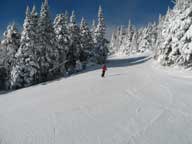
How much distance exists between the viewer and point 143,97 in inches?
530

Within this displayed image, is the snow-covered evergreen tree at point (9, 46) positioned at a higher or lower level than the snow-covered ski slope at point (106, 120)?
higher

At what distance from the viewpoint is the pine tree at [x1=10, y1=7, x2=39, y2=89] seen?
28.1 meters

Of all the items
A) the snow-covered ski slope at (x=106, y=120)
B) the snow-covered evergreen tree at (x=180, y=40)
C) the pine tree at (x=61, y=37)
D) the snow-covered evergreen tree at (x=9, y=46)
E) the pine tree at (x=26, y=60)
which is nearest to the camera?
the snow-covered ski slope at (x=106, y=120)

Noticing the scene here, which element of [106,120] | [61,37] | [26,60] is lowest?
[106,120]

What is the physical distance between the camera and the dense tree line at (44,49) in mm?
28578

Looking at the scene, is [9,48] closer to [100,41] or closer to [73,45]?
[73,45]

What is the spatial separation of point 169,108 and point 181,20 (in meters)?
17.2

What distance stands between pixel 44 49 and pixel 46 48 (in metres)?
0.36

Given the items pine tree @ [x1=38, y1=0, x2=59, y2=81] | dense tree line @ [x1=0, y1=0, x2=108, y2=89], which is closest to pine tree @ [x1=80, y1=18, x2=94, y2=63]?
dense tree line @ [x1=0, y1=0, x2=108, y2=89]

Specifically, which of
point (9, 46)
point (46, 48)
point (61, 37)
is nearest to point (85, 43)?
point (61, 37)

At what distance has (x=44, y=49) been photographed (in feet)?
101

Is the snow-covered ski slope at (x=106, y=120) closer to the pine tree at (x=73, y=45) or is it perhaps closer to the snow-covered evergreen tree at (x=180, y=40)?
the snow-covered evergreen tree at (x=180, y=40)

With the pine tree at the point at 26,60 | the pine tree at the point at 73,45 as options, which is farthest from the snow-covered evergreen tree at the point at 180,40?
the pine tree at the point at 26,60

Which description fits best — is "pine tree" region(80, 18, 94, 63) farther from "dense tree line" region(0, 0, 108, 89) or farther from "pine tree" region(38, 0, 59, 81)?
"pine tree" region(38, 0, 59, 81)
